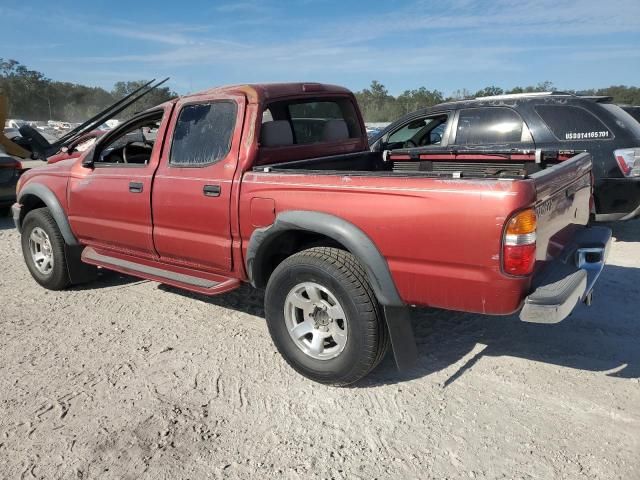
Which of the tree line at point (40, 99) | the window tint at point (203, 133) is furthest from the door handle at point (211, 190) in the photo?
the tree line at point (40, 99)

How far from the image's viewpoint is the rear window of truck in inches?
157

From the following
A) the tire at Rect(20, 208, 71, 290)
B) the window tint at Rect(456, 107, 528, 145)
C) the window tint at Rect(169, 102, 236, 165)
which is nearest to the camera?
the window tint at Rect(169, 102, 236, 165)

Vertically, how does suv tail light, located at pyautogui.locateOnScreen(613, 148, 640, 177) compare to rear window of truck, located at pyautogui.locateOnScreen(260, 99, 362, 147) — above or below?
below

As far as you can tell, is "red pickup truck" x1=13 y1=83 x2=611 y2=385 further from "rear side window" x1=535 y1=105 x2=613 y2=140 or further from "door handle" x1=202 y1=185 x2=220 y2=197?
"rear side window" x1=535 y1=105 x2=613 y2=140

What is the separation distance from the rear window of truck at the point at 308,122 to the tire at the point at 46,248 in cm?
249

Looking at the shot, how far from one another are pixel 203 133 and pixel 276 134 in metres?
0.55

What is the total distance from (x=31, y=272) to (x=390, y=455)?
430 cm

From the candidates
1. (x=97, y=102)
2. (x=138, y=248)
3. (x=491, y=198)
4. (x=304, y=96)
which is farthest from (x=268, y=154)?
(x=97, y=102)

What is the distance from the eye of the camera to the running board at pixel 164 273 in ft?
12.7

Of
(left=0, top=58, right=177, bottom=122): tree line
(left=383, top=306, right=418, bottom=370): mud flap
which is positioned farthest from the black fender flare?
(left=0, top=58, right=177, bottom=122): tree line

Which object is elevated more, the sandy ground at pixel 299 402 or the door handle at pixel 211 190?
the door handle at pixel 211 190

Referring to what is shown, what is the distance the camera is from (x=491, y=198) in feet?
8.43

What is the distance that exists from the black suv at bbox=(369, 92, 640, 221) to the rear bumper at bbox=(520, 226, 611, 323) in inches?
98.6

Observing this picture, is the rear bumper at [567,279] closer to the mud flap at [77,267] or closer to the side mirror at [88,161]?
the side mirror at [88,161]
